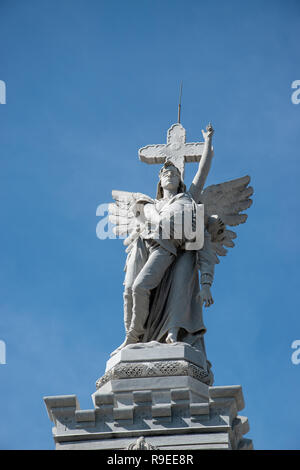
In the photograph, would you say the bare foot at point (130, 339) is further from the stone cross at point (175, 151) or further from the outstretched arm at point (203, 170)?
the stone cross at point (175, 151)

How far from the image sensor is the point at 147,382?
23.1 metres

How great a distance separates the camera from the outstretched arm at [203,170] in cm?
2653

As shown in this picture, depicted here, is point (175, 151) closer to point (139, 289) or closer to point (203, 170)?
point (203, 170)

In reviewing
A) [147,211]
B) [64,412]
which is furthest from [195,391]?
[147,211]

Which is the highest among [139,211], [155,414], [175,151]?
[175,151]

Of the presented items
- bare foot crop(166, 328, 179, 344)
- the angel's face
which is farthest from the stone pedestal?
the angel's face

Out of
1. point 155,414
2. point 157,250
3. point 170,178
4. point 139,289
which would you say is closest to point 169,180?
point 170,178

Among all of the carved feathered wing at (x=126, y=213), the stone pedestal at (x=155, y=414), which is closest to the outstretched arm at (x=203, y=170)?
the carved feathered wing at (x=126, y=213)

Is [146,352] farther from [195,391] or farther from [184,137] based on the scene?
[184,137]

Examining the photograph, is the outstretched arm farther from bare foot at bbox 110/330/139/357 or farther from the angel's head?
bare foot at bbox 110/330/139/357

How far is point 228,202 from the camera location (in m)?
27.2

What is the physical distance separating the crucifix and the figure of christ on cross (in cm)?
46

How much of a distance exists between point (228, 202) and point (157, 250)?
275cm

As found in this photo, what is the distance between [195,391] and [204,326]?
1863mm
